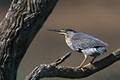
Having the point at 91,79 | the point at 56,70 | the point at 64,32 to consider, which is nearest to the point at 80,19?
the point at 91,79

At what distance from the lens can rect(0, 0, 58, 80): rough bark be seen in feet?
14.6

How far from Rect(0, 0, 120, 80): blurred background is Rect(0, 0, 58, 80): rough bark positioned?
223 inches

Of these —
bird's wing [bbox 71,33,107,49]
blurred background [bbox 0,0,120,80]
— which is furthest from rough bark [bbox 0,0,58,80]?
blurred background [bbox 0,0,120,80]

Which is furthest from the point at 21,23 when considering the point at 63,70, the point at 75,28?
the point at 75,28

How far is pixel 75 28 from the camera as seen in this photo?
14148mm

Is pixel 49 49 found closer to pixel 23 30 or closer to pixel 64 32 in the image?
pixel 64 32

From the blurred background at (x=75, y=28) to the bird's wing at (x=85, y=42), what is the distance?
161 inches

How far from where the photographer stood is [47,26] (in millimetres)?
14234

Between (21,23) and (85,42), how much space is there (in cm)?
173

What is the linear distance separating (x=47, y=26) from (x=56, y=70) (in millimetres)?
9321

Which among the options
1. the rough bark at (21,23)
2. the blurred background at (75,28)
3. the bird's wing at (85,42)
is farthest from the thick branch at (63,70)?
the blurred background at (75,28)

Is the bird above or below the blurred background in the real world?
above

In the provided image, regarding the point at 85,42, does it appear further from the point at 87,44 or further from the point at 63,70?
the point at 63,70

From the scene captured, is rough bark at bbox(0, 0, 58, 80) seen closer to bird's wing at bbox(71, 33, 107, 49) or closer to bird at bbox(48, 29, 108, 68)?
bird at bbox(48, 29, 108, 68)
